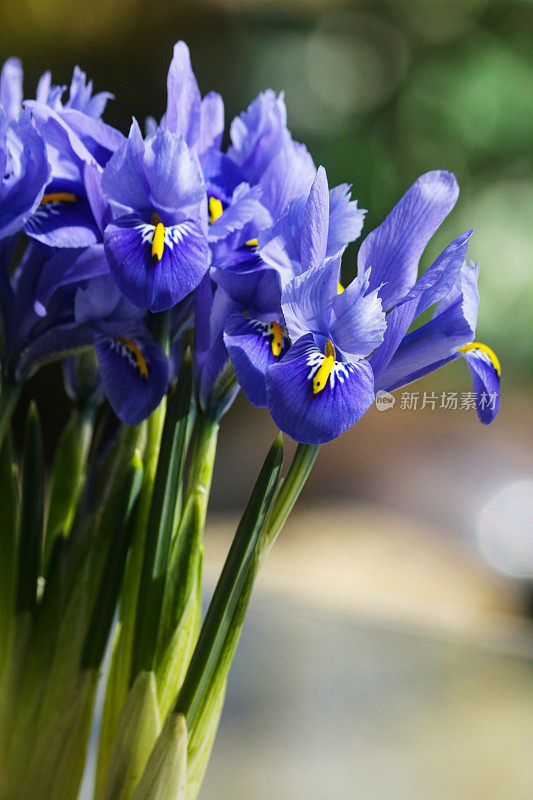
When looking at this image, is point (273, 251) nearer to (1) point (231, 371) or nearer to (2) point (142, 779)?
(1) point (231, 371)

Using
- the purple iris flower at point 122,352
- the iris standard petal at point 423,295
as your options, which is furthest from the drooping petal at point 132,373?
the iris standard petal at point 423,295

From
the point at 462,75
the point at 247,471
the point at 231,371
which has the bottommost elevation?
the point at 231,371

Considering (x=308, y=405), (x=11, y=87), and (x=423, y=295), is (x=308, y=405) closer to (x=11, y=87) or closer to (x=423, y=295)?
(x=423, y=295)

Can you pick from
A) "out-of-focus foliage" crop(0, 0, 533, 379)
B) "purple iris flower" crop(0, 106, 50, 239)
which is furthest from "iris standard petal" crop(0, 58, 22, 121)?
"out-of-focus foliage" crop(0, 0, 533, 379)

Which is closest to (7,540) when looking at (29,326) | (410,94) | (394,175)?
(29,326)

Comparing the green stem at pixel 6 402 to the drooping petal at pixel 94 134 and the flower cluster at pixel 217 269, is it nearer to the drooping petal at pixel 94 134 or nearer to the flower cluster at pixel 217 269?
the flower cluster at pixel 217 269

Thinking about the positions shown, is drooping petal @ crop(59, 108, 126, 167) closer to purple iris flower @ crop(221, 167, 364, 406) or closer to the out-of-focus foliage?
purple iris flower @ crop(221, 167, 364, 406)

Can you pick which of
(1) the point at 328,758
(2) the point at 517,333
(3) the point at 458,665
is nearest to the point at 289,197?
(1) the point at 328,758

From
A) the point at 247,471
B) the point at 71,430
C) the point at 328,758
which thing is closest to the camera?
the point at 71,430
